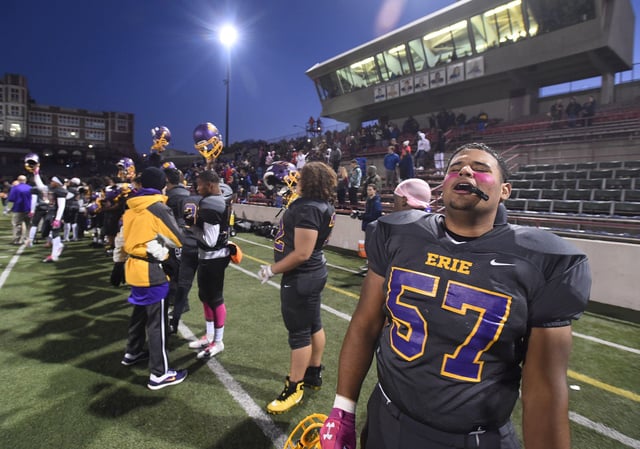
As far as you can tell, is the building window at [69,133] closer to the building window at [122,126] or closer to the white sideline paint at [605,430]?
the building window at [122,126]

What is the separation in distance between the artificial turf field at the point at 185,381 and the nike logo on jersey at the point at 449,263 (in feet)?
7.21

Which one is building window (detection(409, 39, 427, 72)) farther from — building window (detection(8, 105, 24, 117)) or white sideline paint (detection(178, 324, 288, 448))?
building window (detection(8, 105, 24, 117))

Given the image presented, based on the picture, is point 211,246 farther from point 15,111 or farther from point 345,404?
point 15,111

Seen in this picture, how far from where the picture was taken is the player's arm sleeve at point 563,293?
1.20 metres

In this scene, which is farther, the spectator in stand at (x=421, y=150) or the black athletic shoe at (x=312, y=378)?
the spectator in stand at (x=421, y=150)

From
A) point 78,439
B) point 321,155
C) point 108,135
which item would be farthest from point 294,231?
point 108,135

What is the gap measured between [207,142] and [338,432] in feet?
20.0

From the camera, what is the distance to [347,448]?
4.73ft

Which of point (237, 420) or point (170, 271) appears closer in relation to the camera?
point (237, 420)

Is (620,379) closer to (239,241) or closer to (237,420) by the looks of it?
(237,420)

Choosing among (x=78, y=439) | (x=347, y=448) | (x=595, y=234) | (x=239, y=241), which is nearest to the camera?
(x=347, y=448)

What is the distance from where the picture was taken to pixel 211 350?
13.6 ft

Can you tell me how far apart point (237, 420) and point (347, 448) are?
1.92m

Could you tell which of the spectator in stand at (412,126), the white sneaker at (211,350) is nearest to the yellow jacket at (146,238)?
the white sneaker at (211,350)
